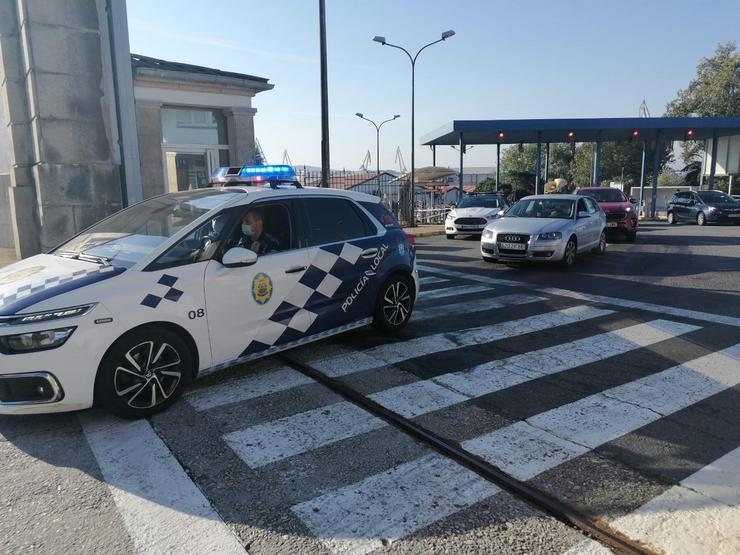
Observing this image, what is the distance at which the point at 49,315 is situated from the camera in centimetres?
375

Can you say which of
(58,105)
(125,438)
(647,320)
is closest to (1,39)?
(58,105)

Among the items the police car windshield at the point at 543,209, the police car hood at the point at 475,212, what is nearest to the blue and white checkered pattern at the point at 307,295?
the police car windshield at the point at 543,209

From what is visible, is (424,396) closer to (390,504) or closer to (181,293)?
(390,504)

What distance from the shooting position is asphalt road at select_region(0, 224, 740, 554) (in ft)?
9.46

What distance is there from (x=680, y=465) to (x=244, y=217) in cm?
380

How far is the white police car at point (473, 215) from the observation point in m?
19.0

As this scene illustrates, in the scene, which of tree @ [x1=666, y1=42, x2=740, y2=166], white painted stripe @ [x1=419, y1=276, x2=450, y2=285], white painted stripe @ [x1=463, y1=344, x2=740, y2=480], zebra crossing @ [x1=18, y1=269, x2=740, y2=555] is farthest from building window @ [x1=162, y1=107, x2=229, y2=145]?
tree @ [x1=666, y1=42, x2=740, y2=166]

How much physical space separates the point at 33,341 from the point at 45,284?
0.50 meters

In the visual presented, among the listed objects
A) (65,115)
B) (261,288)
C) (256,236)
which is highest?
(65,115)

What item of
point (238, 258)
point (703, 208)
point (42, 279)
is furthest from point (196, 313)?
point (703, 208)

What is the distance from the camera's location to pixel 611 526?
2.91 m

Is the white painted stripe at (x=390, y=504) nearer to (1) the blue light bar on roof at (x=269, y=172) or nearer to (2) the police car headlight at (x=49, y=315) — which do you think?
(2) the police car headlight at (x=49, y=315)

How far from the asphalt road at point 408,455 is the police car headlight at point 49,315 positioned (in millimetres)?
888

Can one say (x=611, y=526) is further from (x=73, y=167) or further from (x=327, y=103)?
(x=327, y=103)
